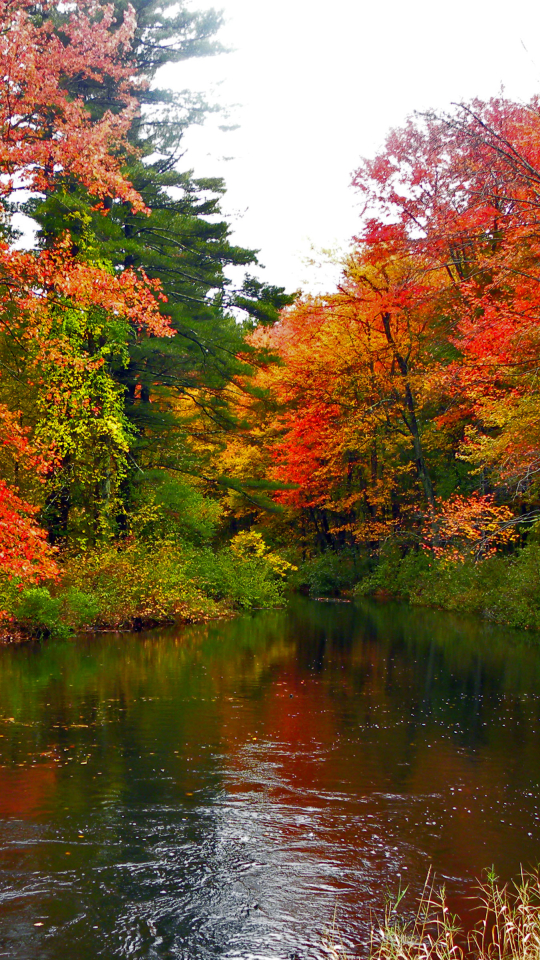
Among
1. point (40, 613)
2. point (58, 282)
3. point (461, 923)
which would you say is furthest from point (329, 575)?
point (461, 923)

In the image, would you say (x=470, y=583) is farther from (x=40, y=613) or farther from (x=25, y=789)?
(x=25, y=789)

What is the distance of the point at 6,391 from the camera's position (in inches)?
887

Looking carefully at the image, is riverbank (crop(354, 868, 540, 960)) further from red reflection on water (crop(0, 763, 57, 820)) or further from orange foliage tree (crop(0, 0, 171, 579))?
orange foliage tree (crop(0, 0, 171, 579))

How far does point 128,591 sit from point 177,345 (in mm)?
7862

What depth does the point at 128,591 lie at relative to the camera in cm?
2133

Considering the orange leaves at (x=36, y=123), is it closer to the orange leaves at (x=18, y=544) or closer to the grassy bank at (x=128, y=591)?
the orange leaves at (x=18, y=544)

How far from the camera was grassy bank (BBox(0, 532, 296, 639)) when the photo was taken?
18.8 m

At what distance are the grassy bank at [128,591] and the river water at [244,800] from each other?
3120 mm

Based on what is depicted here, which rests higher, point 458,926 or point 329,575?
point 458,926

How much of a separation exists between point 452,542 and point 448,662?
13436 millimetres

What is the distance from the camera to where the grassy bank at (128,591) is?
18.8 meters

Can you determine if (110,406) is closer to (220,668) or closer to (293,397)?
(220,668)

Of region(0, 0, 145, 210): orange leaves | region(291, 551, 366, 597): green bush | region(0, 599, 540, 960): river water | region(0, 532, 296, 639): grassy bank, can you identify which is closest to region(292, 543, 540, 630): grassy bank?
region(291, 551, 366, 597): green bush

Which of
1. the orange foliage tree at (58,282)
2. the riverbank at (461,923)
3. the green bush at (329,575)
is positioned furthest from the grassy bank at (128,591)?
the riverbank at (461,923)
